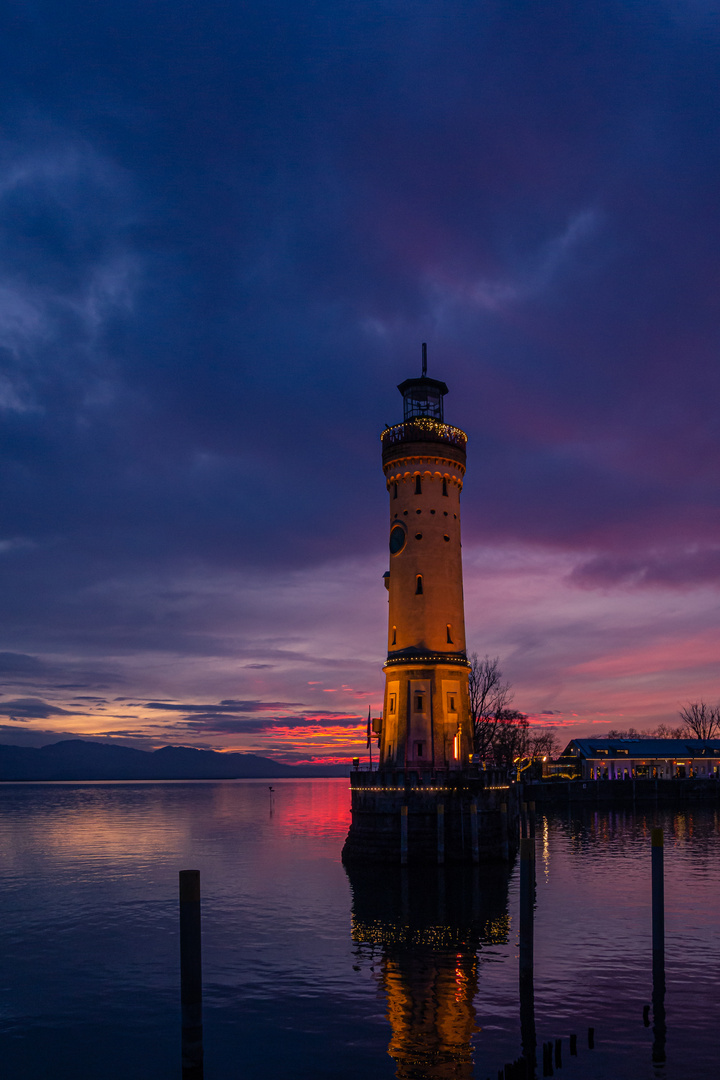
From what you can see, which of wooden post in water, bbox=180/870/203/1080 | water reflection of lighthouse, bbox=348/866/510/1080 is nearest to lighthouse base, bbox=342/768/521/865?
water reflection of lighthouse, bbox=348/866/510/1080

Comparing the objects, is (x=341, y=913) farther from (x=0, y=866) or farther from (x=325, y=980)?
(x=0, y=866)

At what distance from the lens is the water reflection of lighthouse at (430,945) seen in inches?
843

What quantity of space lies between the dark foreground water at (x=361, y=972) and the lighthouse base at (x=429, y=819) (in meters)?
1.22

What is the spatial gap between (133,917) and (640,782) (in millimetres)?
83509

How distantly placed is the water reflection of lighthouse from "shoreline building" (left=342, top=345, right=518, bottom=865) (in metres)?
1.71

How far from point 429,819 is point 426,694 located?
7.82 meters

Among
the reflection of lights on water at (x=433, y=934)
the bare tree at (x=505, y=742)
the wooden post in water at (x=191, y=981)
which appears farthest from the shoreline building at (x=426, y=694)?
the bare tree at (x=505, y=742)

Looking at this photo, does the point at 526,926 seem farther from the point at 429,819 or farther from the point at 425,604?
the point at 425,604

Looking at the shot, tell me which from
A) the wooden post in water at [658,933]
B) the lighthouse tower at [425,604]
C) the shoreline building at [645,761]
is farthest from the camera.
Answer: the shoreline building at [645,761]

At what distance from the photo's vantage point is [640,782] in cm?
11038

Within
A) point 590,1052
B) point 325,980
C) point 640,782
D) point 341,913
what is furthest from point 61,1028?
point 640,782

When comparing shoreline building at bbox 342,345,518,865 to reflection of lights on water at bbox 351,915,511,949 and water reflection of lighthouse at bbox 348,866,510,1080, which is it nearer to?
water reflection of lighthouse at bbox 348,866,510,1080

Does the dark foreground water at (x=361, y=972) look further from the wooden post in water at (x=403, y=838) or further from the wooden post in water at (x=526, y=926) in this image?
the wooden post in water at (x=403, y=838)

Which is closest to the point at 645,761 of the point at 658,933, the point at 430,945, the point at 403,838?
the point at 403,838
